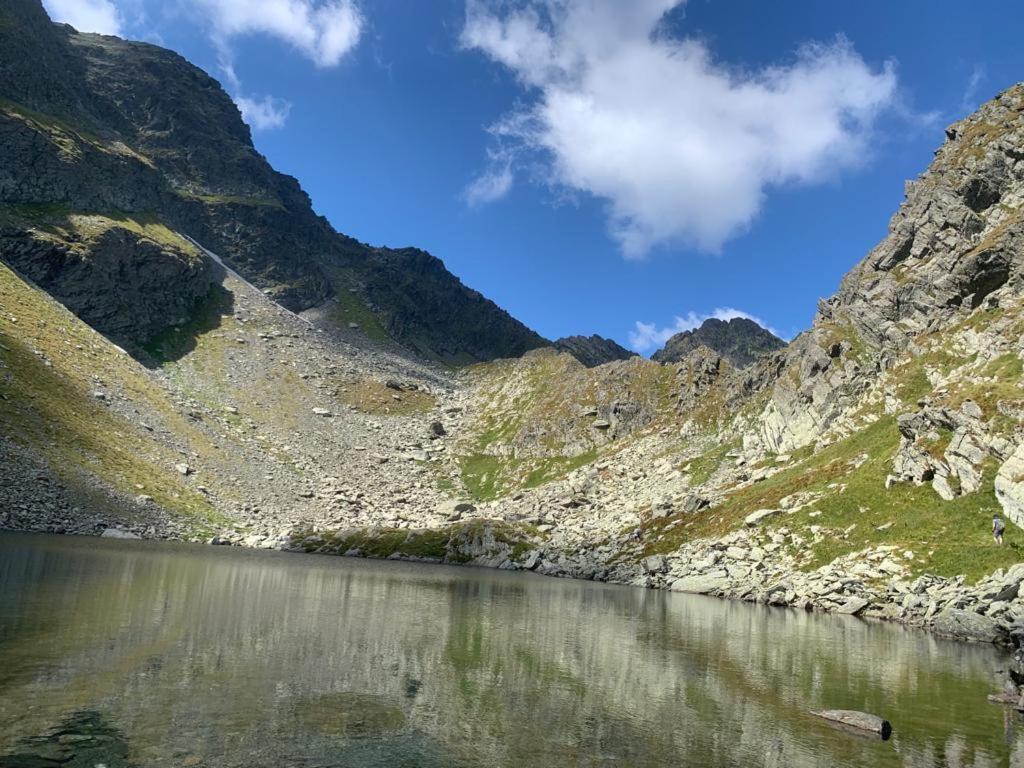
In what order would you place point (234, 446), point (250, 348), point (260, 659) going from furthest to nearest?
point (250, 348)
point (234, 446)
point (260, 659)

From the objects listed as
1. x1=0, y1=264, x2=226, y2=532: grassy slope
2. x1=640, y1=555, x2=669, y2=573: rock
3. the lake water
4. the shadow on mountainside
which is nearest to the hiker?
the lake water

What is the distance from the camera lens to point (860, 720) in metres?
22.4

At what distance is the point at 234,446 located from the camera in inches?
A: 5300

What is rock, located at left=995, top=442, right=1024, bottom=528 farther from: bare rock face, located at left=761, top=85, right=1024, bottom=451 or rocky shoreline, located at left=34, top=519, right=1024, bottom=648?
bare rock face, located at left=761, top=85, right=1024, bottom=451

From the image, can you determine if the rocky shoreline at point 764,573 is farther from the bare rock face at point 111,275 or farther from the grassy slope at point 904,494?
the bare rock face at point 111,275

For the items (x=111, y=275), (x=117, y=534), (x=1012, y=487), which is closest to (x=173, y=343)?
(x=111, y=275)

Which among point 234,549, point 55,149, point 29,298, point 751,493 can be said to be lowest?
point 234,549

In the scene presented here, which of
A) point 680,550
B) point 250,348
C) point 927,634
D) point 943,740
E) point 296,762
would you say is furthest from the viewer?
point 250,348

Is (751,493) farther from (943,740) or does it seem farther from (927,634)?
(943,740)

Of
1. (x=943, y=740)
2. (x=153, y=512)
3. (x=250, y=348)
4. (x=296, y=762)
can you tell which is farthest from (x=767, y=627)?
(x=250, y=348)

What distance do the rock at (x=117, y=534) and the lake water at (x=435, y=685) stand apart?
3681 centimetres

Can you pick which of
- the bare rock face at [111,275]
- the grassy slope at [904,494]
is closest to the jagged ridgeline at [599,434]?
the grassy slope at [904,494]

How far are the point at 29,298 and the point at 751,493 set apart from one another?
13545 centimetres

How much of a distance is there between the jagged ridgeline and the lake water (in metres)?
20.8
